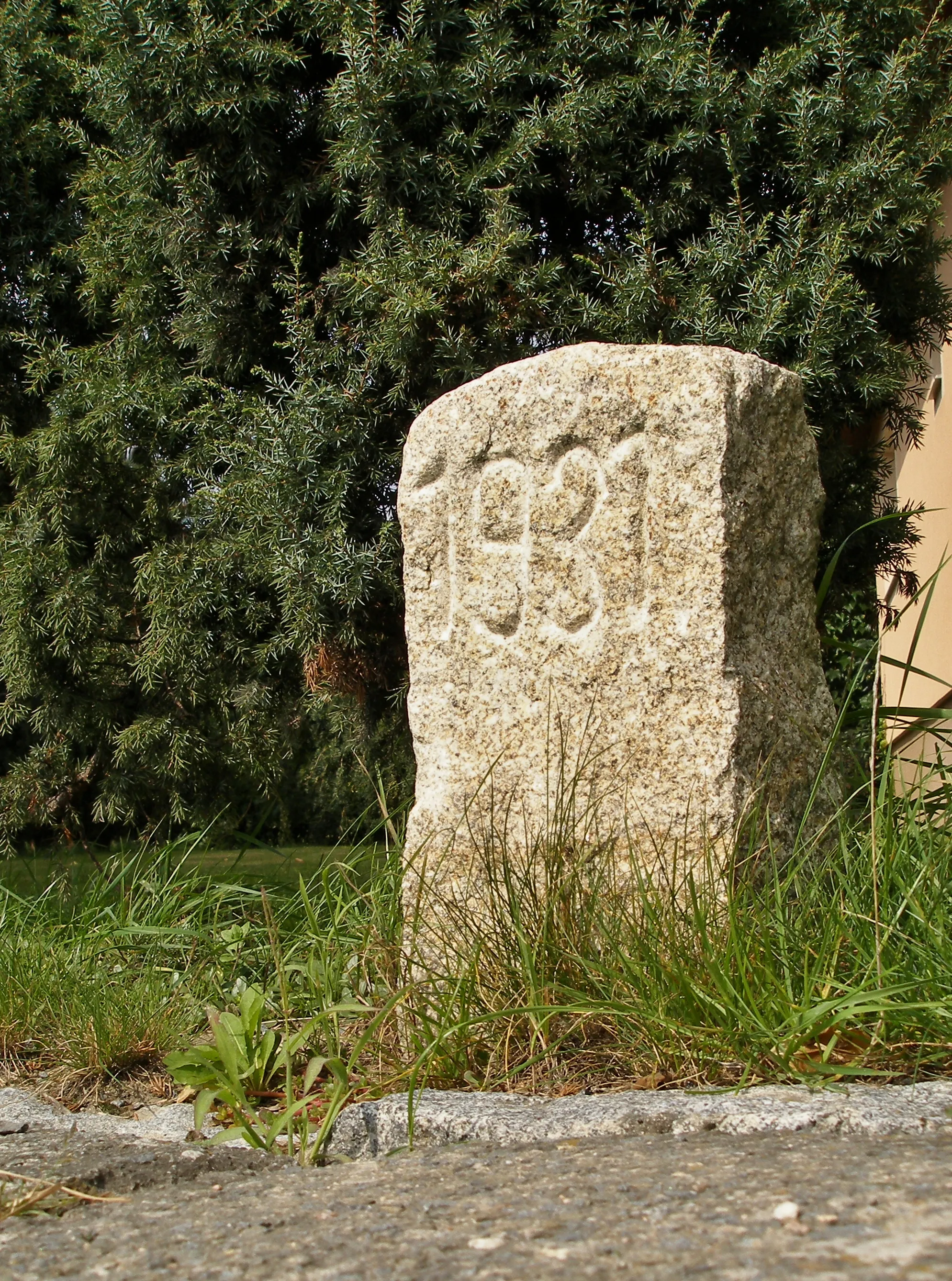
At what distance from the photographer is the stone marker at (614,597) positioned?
2684mm

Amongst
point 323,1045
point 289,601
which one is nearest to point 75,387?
point 289,601

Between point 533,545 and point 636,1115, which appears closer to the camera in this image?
point 636,1115

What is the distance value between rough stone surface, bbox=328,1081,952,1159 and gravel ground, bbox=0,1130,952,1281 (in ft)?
0.14

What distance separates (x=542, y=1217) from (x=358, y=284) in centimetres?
303

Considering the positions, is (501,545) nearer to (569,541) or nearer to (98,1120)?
(569,541)

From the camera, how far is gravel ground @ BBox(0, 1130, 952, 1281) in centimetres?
132

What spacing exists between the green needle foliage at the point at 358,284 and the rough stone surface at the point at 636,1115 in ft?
6.52

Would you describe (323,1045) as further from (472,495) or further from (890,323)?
(890,323)

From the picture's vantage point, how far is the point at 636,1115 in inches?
77.7

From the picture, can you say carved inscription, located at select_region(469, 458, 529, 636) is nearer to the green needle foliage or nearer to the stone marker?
the stone marker

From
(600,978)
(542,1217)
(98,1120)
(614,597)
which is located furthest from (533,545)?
(542,1217)

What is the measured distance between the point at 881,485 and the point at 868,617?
3307 mm

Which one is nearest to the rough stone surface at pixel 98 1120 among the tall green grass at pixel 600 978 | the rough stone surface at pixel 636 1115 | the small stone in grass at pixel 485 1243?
the tall green grass at pixel 600 978

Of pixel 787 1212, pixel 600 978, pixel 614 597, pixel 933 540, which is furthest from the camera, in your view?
pixel 933 540
